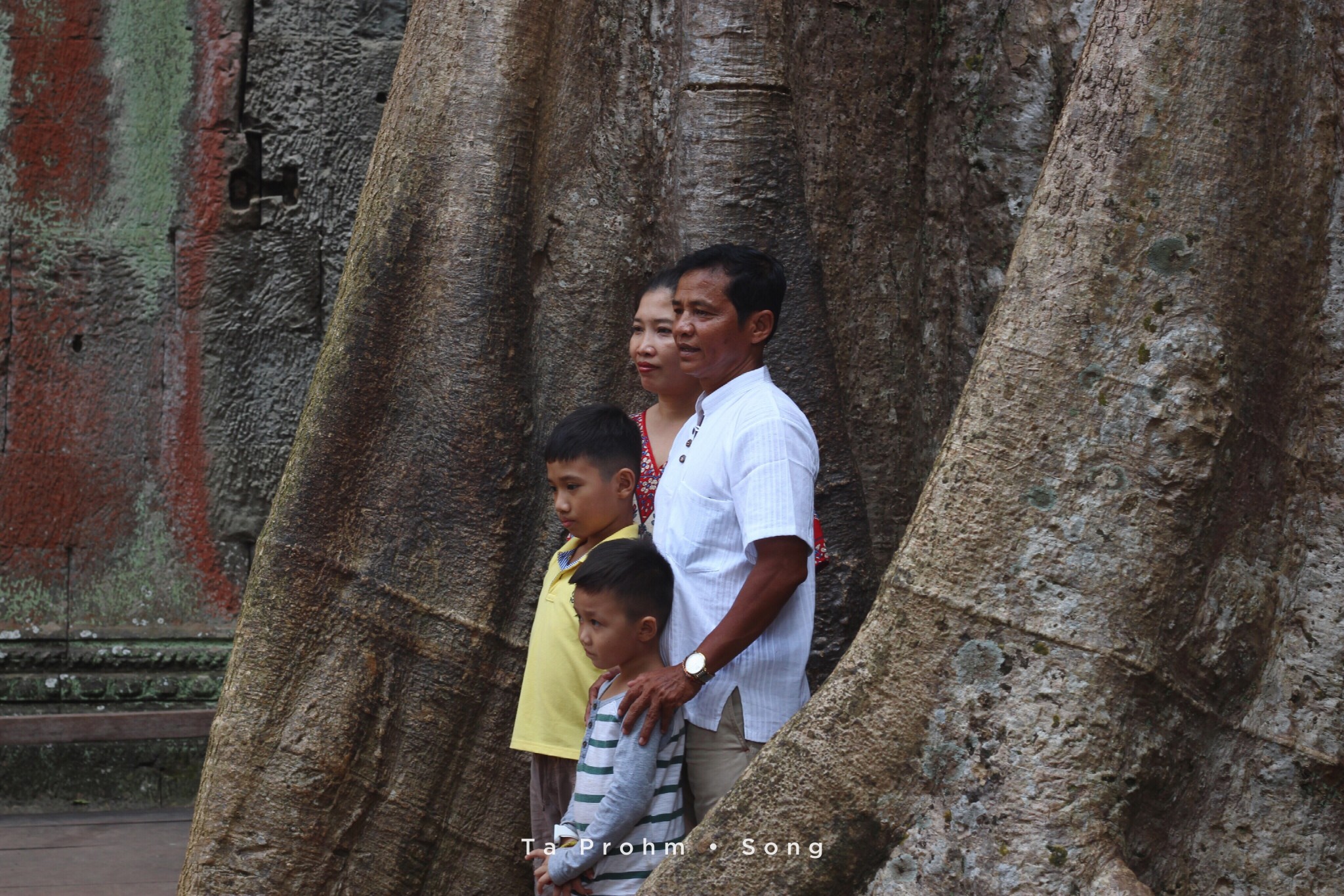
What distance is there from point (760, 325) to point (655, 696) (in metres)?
0.70

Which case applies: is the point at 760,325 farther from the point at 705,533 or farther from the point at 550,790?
the point at 550,790

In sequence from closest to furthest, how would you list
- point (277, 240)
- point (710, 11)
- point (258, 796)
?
point (258, 796) → point (710, 11) → point (277, 240)

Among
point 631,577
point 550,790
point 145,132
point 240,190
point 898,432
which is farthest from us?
point 240,190

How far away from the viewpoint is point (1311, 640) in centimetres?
209

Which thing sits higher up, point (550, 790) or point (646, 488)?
point (646, 488)

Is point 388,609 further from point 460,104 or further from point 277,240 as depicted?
point 277,240

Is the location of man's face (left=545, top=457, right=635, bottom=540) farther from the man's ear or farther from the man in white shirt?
the man's ear

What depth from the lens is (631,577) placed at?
236 centimetres

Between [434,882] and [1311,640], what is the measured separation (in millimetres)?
1837

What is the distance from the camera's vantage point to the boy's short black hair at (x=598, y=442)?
260cm

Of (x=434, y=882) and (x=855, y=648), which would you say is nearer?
(x=855, y=648)

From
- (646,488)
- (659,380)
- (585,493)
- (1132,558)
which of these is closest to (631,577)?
(585,493)

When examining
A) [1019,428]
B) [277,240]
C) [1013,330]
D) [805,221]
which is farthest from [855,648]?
[277,240]

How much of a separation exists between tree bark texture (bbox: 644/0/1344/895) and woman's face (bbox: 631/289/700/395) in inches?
25.9
